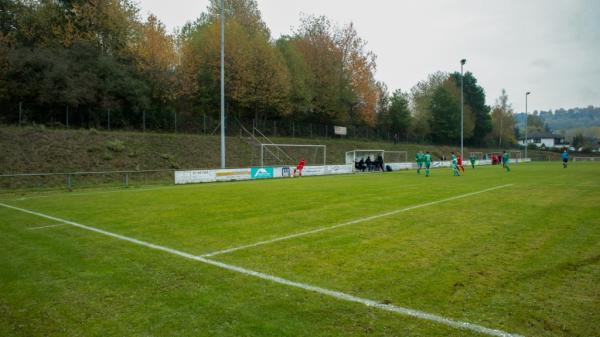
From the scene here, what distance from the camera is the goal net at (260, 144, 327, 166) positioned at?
1551 inches

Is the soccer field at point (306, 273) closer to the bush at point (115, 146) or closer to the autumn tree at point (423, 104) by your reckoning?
the bush at point (115, 146)

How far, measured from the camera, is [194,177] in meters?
24.9

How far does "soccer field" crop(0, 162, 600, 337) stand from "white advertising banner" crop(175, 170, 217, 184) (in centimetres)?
1279

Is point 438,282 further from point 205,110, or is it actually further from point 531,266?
point 205,110

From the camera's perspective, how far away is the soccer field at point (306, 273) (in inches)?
162

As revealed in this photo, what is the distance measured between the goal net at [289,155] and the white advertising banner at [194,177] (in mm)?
11936

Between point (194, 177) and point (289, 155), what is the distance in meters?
18.1

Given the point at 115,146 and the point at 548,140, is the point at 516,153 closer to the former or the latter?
the point at 548,140

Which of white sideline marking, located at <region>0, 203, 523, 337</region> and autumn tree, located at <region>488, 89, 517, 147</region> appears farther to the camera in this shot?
autumn tree, located at <region>488, 89, 517, 147</region>

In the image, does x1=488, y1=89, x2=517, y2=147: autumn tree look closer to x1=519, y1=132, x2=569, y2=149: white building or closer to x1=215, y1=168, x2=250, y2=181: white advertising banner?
x1=519, y1=132, x2=569, y2=149: white building

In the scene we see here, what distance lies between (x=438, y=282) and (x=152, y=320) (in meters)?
3.82

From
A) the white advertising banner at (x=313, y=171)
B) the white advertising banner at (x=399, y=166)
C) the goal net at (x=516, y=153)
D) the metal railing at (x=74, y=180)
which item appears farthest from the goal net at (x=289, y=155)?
the goal net at (x=516, y=153)

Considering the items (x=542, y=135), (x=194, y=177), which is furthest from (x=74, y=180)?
(x=542, y=135)

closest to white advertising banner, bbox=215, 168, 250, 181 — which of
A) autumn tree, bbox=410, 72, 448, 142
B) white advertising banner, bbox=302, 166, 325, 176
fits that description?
white advertising banner, bbox=302, 166, 325, 176
